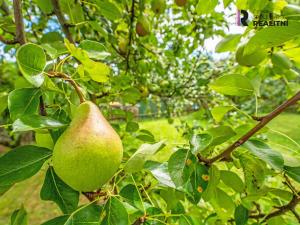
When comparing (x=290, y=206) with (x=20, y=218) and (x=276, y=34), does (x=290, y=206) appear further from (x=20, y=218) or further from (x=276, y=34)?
(x=20, y=218)

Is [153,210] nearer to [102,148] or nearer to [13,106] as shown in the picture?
[102,148]

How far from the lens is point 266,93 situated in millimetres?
9789

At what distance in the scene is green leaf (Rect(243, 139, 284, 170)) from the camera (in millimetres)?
563

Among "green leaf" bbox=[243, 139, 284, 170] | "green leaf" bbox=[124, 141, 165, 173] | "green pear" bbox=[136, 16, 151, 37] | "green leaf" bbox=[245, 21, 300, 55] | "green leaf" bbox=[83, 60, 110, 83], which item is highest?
"green leaf" bbox=[245, 21, 300, 55]

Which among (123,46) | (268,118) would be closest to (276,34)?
(268,118)

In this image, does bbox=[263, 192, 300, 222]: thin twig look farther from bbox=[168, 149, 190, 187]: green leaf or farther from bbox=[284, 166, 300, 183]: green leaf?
bbox=[168, 149, 190, 187]: green leaf

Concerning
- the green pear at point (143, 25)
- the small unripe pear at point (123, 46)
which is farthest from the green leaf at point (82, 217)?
the small unripe pear at point (123, 46)

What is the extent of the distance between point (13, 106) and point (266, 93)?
32.7 ft

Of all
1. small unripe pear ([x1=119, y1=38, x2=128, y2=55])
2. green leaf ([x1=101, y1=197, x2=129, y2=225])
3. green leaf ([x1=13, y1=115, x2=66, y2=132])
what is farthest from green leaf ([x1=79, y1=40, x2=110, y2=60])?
small unripe pear ([x1=119, y1=38, x2=128, y2=55])

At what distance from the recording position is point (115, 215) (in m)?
0.57

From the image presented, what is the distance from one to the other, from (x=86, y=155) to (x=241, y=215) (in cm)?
44

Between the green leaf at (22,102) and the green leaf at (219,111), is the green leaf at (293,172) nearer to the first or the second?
the green leaf at (219,111)

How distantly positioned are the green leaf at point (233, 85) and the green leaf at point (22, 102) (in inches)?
13.5

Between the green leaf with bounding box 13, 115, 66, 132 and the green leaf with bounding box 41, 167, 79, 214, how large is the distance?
17 centimetres
